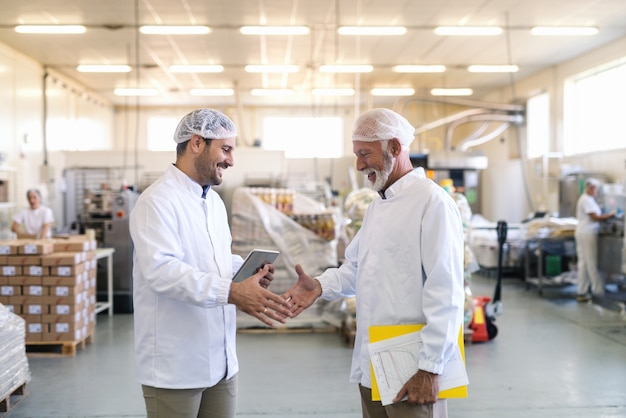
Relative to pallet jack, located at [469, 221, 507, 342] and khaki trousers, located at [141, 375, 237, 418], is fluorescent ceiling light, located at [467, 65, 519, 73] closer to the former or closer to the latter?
pallet jack, located at [469, 221, 507, 342]

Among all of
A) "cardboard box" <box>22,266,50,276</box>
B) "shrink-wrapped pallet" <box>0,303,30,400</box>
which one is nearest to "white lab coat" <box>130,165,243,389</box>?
"shrink-wrapped pallet" <box>0,303,30,400</box>

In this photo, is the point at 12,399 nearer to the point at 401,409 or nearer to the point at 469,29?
the point at 401,409

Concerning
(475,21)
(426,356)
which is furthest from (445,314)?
(475,21)

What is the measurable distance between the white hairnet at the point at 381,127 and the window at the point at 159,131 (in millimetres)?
17363

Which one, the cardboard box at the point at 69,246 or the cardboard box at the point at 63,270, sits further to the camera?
the cardboard box at the point at 69,246

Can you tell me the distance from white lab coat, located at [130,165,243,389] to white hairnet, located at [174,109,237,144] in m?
0.14

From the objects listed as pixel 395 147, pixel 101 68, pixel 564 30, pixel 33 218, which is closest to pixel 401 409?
pixel 395 147

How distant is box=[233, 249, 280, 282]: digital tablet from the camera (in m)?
2.26

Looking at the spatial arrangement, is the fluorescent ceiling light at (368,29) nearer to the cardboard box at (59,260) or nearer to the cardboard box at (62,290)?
the cardboard box at (59,260)

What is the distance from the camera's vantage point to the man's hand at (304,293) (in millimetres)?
2426

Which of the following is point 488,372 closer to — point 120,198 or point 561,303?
point 561,303

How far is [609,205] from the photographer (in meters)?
8.73

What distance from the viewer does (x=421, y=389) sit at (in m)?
1.93

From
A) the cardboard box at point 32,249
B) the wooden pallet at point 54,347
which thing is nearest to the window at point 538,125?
the wooden pallet at point 54,347
